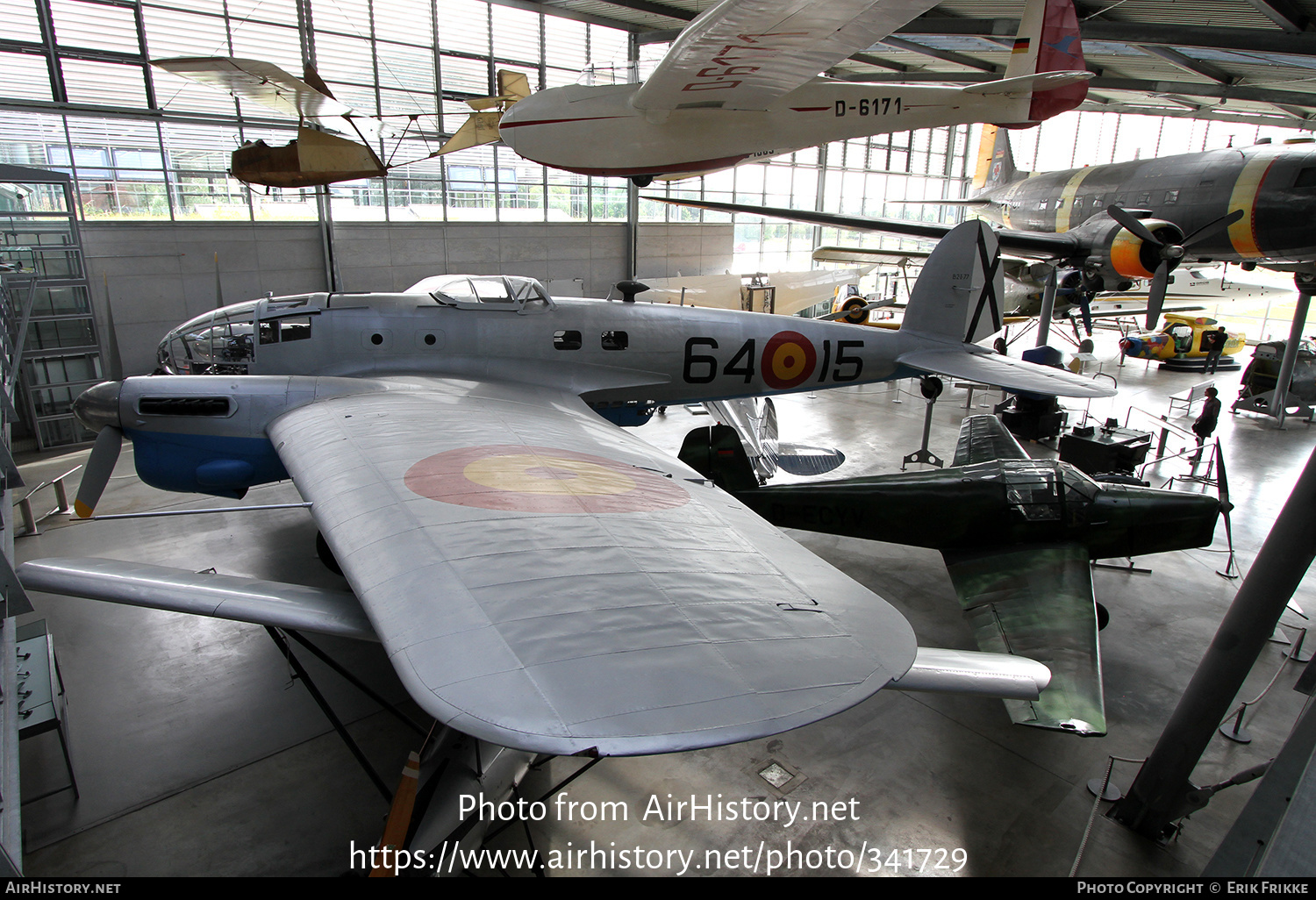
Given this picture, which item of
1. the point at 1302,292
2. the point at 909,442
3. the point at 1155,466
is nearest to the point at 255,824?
the point at 909,442

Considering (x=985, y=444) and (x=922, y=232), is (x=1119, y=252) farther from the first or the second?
(x=985, y=444)

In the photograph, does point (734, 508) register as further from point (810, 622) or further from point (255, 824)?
point (255, 824)

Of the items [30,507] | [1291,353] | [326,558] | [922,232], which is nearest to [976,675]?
[326,558]

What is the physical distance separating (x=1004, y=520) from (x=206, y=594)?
6823 millimetres

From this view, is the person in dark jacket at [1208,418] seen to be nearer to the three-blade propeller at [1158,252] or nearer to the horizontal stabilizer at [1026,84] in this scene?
the three-blade propeller at [1158,252]

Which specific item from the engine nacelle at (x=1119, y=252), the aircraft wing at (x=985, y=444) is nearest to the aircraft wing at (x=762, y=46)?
the aircraft wing at (x=985, y=444)

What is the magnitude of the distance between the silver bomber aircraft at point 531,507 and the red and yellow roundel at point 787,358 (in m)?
0.04

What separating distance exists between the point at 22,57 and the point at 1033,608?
21270 mm

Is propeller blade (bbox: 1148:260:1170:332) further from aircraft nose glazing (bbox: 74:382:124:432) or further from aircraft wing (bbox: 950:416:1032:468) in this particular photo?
aircraft nose glazing (bbox: 74:382:124:432)

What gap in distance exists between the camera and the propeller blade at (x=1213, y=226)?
13.3 meters

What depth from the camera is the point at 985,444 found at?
8.98m

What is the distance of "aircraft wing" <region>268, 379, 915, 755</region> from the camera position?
2.04 m

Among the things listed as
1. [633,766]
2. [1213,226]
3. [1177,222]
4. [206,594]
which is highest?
[1177,222]

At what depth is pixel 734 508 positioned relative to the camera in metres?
4.25
